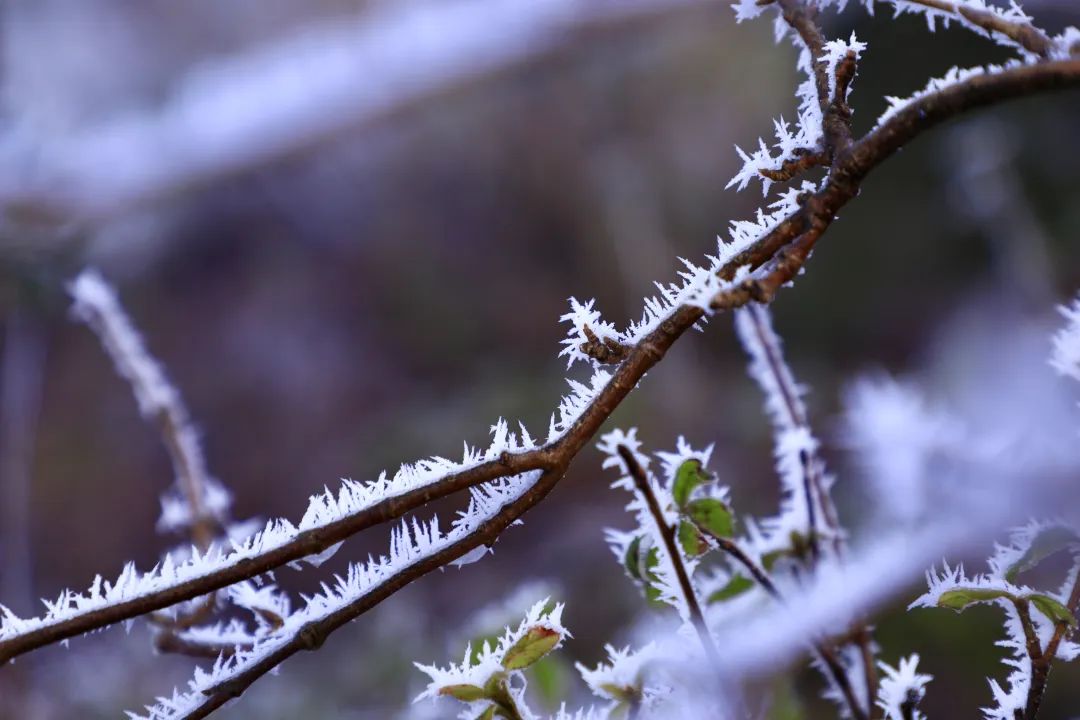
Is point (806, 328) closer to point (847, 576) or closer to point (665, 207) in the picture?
point (665, 207)

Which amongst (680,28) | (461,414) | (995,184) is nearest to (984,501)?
(995,184)

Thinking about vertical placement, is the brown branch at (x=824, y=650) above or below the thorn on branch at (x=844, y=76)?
below

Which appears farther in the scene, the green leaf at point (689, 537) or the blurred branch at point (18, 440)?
the blurred branch at point (18, 440)

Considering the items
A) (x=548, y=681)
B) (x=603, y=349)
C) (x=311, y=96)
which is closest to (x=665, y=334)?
(x=603, y=349)

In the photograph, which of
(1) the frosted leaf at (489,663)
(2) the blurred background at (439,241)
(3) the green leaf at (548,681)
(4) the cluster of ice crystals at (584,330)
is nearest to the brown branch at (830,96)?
(4) the cluster of ice crystals at (584,330)

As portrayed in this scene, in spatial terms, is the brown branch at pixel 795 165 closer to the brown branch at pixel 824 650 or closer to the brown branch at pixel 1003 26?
the brown branch at pixel 1003 26

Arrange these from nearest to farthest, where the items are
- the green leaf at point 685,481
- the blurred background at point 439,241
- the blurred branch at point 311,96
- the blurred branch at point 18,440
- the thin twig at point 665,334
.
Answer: the thin twig at point 665,334
the green leaf at point 685,481
the blurred branch at point 18,440
the blurred background at point 439,241
the blurred branch at point 311,96
